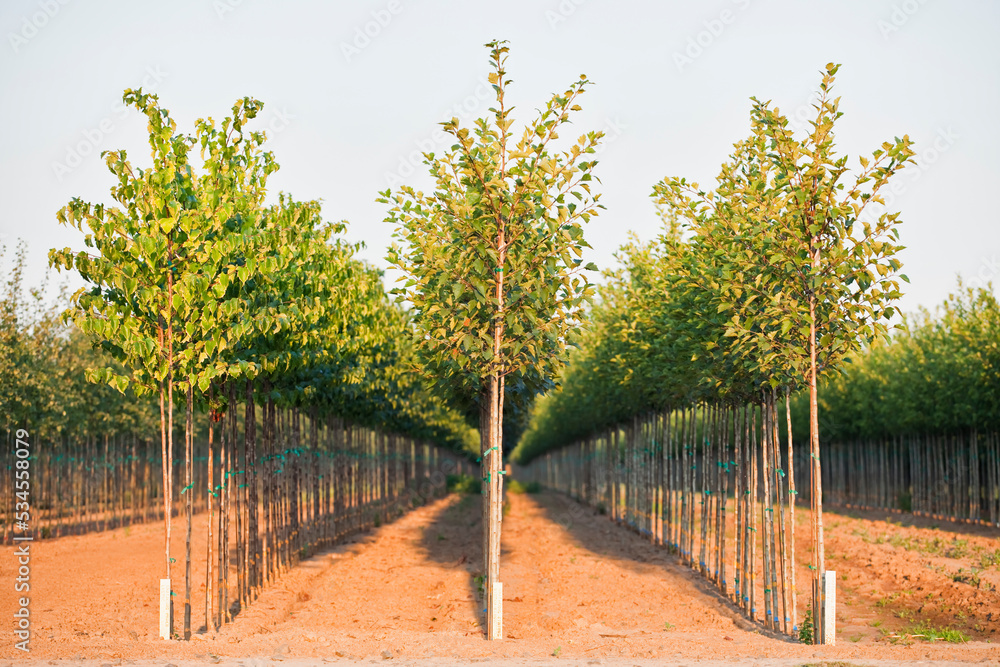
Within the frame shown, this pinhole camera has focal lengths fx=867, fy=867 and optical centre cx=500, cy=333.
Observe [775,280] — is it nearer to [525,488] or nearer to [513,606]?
[513,606]

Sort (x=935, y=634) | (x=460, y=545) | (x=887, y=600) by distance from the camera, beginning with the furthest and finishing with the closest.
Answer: (x=460, y=545), (x=887, y=600), (x=935, y=634)

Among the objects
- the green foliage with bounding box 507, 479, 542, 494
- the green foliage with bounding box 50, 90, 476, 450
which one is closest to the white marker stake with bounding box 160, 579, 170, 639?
the green foliage with bounding box 50, 90, 476, 450

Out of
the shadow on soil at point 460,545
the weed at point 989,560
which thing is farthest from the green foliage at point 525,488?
the weed at point 989,560

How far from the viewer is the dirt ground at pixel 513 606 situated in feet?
30.4

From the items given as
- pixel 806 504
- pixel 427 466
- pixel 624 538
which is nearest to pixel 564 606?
pixel 624 538

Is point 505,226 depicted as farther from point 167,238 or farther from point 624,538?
point 624,538

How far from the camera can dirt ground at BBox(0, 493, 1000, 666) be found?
30.4ft

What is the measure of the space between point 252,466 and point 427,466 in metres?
35.3

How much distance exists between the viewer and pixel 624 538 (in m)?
23.2

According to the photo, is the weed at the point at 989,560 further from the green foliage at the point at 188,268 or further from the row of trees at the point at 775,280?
the green foliage at the point at 188,268

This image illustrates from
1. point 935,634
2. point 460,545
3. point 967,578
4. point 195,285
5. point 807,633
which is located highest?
point 195,285

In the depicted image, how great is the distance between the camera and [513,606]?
13586 mm

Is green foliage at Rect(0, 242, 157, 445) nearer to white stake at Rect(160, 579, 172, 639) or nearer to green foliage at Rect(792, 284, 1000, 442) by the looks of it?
white stake at Rect(160, 579, 172, 639)

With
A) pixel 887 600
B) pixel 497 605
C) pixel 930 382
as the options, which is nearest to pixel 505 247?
pixel 497 605
